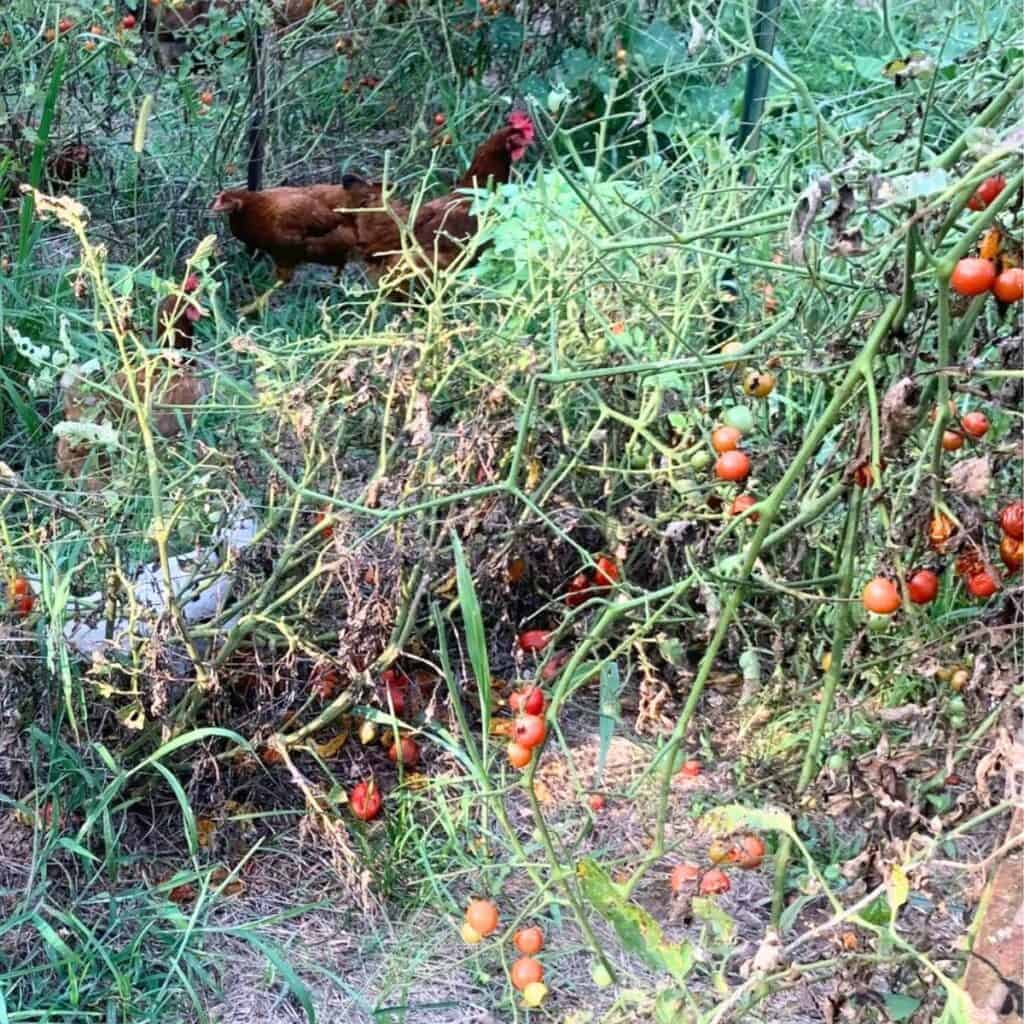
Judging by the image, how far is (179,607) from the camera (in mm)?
2035

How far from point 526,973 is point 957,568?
2.72 feet

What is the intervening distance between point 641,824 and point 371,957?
0.54 metres

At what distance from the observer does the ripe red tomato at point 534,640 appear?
2426 mm

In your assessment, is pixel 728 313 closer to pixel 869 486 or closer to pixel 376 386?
pixel 376 386

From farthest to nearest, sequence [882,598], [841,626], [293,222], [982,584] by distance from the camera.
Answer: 1. [293,222]
2. [841,626]
3. [982,584]
4. [882,598]

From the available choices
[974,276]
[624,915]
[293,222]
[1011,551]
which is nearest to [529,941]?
[624,915]

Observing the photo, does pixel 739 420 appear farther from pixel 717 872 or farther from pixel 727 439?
pixel 717 872

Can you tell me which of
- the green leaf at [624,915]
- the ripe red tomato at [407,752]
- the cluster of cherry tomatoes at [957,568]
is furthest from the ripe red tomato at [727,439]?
the ripe red tomato at [407,752]

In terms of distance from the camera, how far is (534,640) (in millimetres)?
2443

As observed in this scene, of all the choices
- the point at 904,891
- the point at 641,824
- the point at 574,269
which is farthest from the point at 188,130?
the point at 904,891

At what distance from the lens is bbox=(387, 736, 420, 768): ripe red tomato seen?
2.30 meters

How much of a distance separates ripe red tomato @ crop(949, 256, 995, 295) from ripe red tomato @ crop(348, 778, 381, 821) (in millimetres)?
1376

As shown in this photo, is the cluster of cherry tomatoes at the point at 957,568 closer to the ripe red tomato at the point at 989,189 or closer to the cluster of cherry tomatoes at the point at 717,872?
the ripe red tomato at the point at 989,189

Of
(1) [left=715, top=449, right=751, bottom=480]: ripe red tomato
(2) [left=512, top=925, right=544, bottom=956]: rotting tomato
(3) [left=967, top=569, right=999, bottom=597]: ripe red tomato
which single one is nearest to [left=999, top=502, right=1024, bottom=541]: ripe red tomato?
(3) [left=967, top=569, right=999, bottom=597]: ripe red tomato
